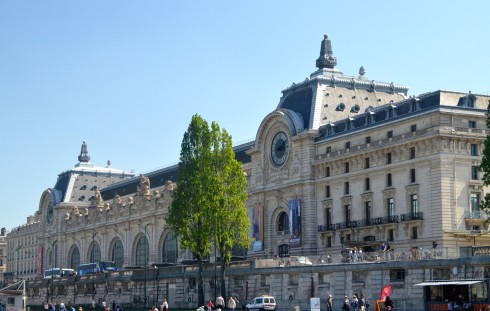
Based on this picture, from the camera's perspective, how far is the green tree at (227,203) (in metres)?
98.9

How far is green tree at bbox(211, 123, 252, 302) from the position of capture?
3895 inches

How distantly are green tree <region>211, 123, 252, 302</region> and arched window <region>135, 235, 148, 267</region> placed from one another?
177 feet

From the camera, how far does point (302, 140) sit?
113 metres

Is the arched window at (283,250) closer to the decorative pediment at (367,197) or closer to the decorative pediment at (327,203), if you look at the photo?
the decorative pediment at (327,203)

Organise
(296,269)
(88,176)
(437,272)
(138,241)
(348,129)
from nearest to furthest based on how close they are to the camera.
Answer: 1. (437,272)
2. (296,269)
3. (348,129)
4. (138,241)
5. (88,176)

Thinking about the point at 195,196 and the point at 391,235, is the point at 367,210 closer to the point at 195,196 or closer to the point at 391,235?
the point at 391,235

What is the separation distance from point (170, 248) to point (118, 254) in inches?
786

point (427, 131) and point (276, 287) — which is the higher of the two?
point (427, 131)

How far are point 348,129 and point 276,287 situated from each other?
72.7 feet

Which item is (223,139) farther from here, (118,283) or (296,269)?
(118,283)

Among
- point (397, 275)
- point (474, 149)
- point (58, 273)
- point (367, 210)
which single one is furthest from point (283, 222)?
point (58, 273)

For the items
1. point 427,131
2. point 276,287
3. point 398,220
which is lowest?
point 276,287

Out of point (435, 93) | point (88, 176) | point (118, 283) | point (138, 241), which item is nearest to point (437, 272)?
point (435, 93)

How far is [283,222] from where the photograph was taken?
117688mm
